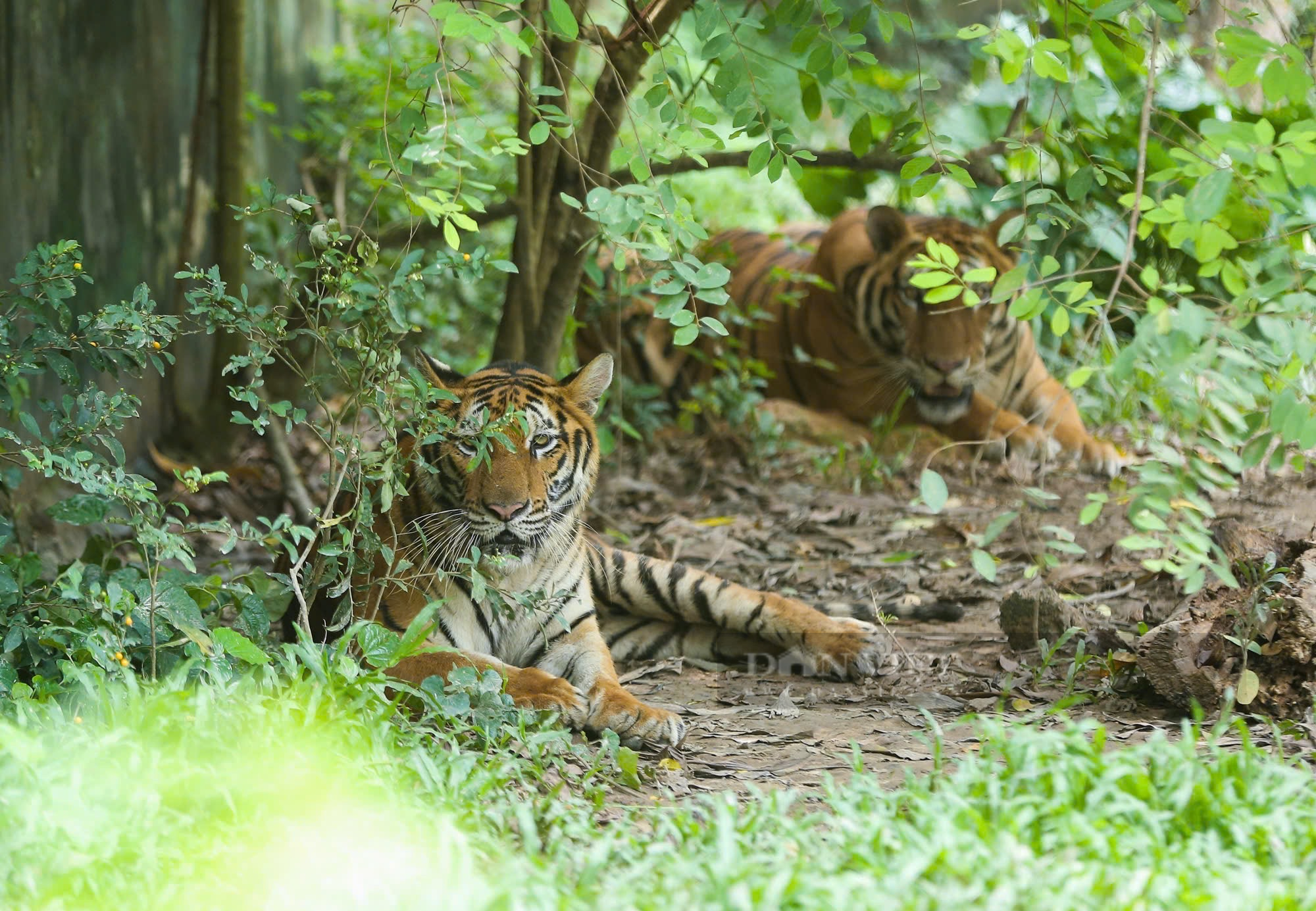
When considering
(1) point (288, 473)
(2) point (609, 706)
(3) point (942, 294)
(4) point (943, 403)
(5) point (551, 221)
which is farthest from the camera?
(4) point (943, 403)

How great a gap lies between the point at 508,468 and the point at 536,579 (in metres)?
0.41

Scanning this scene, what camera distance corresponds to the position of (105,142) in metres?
5.77

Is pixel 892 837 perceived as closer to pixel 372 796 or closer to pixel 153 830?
pixel 372 796

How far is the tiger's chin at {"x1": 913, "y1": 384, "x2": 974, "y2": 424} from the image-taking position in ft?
22.2

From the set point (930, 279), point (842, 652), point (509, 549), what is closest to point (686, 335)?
point (930, 279)

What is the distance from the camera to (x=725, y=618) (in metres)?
4.41

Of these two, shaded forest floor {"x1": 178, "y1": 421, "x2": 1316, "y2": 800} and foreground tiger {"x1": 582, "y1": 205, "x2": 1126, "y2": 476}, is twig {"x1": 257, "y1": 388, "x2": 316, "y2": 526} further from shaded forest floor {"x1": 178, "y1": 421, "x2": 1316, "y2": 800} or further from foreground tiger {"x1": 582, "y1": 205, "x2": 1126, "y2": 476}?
foreground tiger {"x1": 582, "y1": 205, "x2": 1126, "y2": 476}

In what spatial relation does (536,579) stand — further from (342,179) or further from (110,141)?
(342,179)

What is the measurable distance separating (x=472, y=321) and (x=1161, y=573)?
499cm


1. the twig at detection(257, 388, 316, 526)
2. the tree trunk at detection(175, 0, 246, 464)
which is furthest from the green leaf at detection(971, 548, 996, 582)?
the tree trunk at detection(175, 0, 246, 464)

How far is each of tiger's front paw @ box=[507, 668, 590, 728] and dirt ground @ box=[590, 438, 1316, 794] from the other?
0.30m

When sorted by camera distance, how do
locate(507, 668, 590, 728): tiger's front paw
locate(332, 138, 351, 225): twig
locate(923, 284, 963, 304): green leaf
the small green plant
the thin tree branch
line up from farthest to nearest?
locate(332, 138, 351, 225): twig
the thin tree branch
locate(507, 668, 590, 728): tiger's front paw
the small green plant
locate(923, 284, 963, 304): green leaf

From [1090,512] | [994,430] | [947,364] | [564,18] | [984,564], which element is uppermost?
[564,18]

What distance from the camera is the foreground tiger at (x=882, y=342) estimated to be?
654 centimetres
